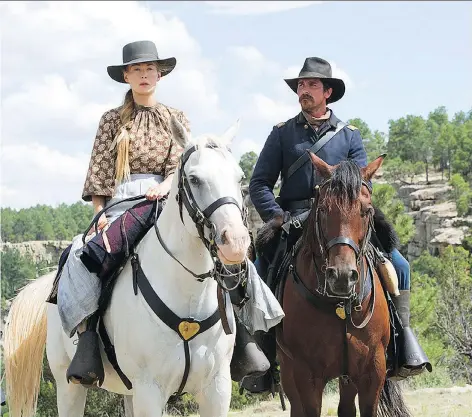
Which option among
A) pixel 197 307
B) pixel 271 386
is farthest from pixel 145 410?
Result: pixel 271 386

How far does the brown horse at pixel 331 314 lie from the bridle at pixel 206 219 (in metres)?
1.28

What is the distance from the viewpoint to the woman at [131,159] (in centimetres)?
599

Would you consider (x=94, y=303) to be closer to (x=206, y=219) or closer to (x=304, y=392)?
(x=206, y=219)

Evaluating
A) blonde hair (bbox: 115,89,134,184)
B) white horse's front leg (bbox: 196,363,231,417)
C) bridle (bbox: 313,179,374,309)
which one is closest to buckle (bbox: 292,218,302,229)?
bridle (bbox: 313,179,374,309)

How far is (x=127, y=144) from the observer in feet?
21.0

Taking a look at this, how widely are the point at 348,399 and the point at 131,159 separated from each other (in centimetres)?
314

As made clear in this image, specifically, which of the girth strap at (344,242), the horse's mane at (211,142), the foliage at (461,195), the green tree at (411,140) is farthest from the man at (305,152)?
the green tree at (411,140)

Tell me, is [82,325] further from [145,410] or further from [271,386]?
[271,386]

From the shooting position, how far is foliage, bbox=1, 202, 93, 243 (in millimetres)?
147375

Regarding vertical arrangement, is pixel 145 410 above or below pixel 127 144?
below

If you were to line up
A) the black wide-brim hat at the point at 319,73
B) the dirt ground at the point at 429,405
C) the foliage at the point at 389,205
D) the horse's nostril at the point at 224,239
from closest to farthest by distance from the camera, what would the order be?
the horse's nostril at the point at 224,239
the black wide-brim hat at the point at 319,73
the dirt ground at the point at 429,405
the foliage at the point at 389,205

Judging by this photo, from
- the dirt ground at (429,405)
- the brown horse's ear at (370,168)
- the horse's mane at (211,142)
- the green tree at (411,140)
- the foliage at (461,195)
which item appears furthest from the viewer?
the green tree at (411,140)

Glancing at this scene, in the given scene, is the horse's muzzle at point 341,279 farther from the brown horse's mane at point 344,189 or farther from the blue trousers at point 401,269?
the blue trousers at point 401,269

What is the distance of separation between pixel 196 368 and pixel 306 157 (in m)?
2.90
